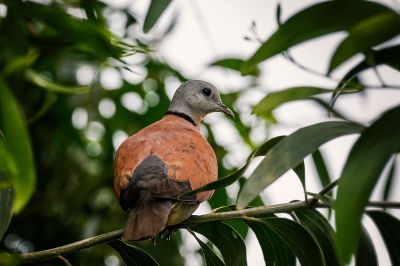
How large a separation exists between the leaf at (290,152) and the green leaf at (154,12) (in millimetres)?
744

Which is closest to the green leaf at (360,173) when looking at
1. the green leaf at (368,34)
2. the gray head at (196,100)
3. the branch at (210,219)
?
the green leaf at (368,34)

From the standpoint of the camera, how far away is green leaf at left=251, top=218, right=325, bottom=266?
2297 millimetres

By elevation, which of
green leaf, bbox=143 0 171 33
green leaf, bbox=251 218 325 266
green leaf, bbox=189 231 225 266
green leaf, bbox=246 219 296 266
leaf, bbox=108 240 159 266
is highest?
green leaf, bbox=143 0 171 33

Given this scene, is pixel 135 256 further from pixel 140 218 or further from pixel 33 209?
pixel 33 209

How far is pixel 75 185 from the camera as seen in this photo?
191 inches

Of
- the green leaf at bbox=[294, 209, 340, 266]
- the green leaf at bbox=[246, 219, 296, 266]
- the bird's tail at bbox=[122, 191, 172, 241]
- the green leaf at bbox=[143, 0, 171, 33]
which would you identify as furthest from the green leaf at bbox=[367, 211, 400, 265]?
the green leaf at bbox=[143, 0, 171, 33]

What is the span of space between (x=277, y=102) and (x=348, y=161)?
466 mm

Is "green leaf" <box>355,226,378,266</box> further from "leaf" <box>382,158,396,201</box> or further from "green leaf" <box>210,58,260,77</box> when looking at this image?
"green leaf" <box>210,58,260,77</box>

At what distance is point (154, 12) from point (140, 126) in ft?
7.50

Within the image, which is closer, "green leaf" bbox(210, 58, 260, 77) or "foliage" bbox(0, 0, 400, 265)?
"foliage" bbox(0, 0, 400, 265)

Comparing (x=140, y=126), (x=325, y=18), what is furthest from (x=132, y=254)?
(x=140, y=126)

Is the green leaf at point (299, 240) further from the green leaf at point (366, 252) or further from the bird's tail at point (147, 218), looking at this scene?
the bird's tail at point (147, 218)

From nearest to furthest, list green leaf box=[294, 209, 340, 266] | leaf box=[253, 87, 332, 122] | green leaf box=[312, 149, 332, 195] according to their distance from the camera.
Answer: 1. leaf box=[253, 87, 332, 122]
2. green leaf box=[294, 209, 340, 266]
3. green leaf box=[312, 149, 332, 195]

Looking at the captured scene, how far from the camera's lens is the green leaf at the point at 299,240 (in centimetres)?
230
